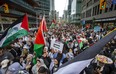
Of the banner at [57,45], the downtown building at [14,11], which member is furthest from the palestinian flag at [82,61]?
the downtown building at [14,11]

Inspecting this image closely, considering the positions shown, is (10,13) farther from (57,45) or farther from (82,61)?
(82,61)

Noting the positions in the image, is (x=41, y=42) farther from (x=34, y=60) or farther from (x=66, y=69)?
(x=66, y=69)

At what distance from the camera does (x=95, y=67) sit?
227 inches

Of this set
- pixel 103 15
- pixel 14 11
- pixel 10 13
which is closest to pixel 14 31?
pixel 103 15

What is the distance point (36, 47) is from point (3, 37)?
1400 millimetres

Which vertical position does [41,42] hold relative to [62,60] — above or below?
above

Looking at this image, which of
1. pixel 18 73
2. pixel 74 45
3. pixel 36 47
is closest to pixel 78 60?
pixel 18 73

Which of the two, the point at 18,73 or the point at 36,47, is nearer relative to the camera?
the point at 18,73

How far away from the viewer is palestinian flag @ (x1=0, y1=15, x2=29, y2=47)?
5.82 metres

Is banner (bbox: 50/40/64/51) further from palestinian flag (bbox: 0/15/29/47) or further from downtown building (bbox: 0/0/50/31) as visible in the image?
downtown building (bbox: 0/0/50/31)

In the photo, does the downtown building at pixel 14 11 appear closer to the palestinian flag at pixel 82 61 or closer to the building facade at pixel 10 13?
the building facade at pixel 10 13

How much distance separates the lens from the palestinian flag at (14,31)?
19.1 ft

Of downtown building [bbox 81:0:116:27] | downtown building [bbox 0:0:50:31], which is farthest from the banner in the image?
downtown building [bbox 0:0:50:31]

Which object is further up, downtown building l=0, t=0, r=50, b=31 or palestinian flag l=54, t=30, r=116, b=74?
downtown building l=0, t=0, r=50, b=31
